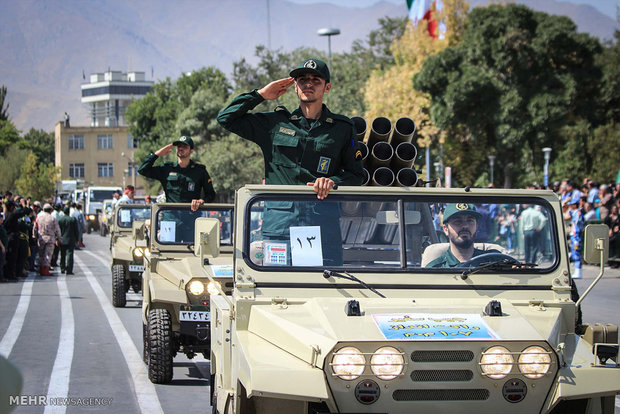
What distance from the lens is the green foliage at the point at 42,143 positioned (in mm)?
143062

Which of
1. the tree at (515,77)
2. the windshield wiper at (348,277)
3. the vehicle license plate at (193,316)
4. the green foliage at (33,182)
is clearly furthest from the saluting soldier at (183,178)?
the green foliage at (33,182)

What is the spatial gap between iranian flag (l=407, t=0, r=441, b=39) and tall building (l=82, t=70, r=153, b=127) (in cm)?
13089

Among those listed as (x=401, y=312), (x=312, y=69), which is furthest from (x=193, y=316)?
(x=401, y=312)

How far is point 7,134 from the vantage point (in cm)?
10469

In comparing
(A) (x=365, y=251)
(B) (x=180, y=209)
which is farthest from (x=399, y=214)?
(B) (x=180, y=209)

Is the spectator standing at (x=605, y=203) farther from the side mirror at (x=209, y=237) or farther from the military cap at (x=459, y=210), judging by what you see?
the side mirror at (x=209, y=237)

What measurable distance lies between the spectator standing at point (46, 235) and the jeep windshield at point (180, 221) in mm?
13454

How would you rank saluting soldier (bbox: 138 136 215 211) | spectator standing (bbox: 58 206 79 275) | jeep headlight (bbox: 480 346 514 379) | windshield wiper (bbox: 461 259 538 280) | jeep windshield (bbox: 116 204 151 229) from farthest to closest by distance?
spectator standing (bbox: 58 206 79 275)
jeep windshield (bbox: 116 204 151 229)
saluting soldier (bbox: 138 136 215 211)
windshield wiper (bbox: 461 259 538 280)
jeep headlight (bbox: 480 346 514 379)

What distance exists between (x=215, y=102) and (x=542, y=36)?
22.9 metres

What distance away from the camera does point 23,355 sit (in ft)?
34.2

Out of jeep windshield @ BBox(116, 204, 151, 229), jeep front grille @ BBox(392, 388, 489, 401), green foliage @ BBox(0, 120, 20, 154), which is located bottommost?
jeep front grille @ BBox(392, 388, 489, 401)

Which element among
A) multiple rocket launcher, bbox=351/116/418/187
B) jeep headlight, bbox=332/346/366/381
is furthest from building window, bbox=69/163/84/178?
jeep headlight, bbox=332/346/366/381

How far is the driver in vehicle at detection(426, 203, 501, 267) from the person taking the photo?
5.68 meters

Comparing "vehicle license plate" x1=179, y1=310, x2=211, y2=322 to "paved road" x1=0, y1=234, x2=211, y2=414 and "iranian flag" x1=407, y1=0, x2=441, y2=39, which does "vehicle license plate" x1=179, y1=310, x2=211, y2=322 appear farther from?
"iranian flag" x1=407, y1=0, x2=441, y2=39
